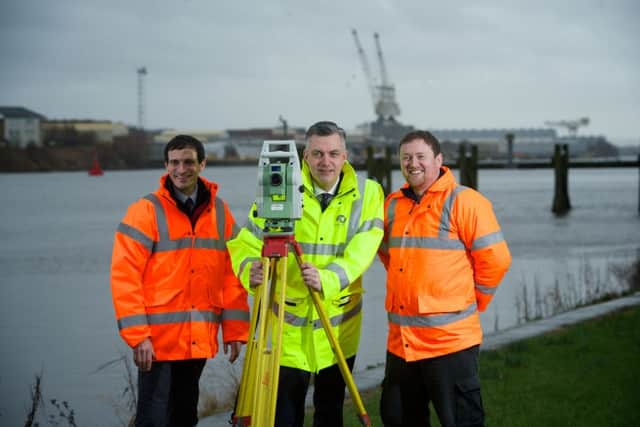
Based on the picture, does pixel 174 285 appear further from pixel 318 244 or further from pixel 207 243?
pixel 318 244

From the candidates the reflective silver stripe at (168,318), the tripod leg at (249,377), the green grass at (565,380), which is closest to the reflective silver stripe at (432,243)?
the tripod leg at (249,377)

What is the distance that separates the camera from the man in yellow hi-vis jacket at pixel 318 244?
4102 millimetres

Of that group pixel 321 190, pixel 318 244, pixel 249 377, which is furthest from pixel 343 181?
pixel 249 377

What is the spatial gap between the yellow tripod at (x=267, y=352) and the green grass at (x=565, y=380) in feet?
6.87

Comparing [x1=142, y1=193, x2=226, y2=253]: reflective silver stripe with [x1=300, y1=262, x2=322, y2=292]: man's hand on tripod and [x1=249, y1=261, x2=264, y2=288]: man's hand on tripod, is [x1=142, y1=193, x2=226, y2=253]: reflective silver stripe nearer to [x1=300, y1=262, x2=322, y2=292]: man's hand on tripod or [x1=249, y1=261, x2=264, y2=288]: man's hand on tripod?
[x1=249, y1=261, x2=264, y2=288]: man's hand on tripod

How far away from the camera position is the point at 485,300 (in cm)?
436

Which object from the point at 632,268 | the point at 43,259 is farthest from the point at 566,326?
the point at 43,259

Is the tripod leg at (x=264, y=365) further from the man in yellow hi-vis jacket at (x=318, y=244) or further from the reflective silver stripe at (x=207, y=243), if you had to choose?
the reflective silver stripe at (x=207, y=243)

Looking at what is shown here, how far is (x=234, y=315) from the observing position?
4.54 m

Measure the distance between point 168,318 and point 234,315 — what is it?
14.6 inches

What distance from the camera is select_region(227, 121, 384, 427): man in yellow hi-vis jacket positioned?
4102mm

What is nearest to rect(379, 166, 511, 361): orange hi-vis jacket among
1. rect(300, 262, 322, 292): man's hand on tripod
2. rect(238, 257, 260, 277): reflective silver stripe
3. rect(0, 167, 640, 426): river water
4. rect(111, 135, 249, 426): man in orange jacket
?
rect(300, 262, 322, 292): man's hand on tripod

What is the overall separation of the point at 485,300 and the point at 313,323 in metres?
0.92

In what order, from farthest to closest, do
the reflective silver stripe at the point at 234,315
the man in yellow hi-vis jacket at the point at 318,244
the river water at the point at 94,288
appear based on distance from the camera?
the river water at the point at 94,288 < the reflective silver stripe at the point at 234,315 < the man in yellow hi-vis jacket at the point at 318,244
